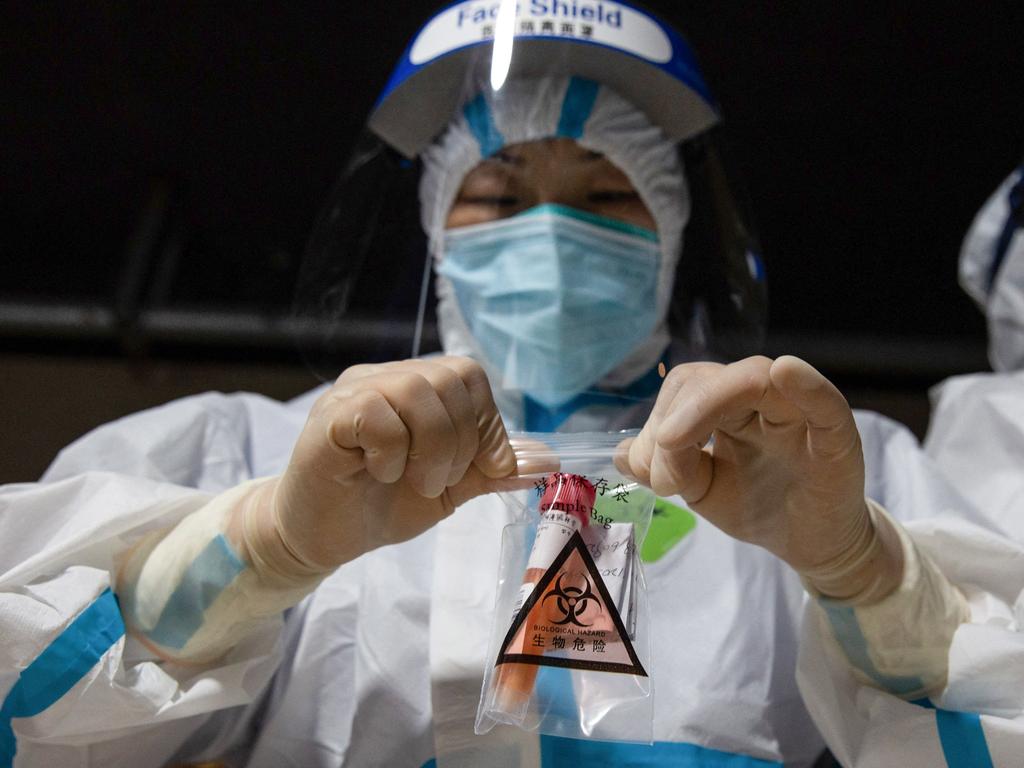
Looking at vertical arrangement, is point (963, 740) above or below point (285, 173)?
below

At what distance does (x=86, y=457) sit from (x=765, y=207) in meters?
1.01

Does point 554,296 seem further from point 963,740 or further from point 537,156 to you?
point 963,740

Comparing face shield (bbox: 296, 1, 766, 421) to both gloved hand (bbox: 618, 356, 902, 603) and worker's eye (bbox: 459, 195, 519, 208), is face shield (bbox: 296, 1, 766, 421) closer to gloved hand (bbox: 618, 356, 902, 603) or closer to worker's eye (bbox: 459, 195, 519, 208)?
worker's eye (bbox: 459, 195, 519, 208)

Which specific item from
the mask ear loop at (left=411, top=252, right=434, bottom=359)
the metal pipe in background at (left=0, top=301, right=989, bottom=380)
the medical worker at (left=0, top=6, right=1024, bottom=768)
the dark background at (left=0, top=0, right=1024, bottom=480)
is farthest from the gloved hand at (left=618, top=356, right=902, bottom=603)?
the metal pipe in background at (left=0, top=301, right=989, bottom=380)

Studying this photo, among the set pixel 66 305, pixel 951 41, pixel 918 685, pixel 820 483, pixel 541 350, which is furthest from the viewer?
pixel 66 305

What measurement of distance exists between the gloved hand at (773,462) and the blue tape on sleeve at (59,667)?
0.40 meters

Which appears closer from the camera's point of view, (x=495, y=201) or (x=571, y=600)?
(x=571, y=600)

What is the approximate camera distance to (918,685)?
0.78 meters

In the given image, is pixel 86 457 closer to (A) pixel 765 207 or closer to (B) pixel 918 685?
(B) pixel 918 685

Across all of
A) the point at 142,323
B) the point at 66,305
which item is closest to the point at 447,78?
the point at 142,323

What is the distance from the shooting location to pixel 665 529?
917 mm

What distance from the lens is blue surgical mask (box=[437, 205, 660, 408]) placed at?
91 centimetres

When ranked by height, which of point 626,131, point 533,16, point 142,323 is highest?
point 533,16

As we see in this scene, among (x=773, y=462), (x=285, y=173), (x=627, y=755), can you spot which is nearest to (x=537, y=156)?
(x=773, y=462)
